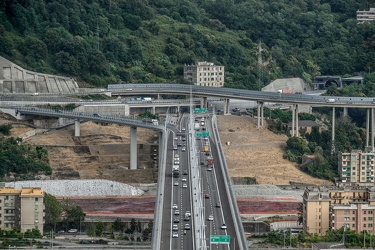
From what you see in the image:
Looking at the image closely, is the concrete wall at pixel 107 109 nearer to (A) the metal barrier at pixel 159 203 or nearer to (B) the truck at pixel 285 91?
(A) the metal barrier at pixel 159 203

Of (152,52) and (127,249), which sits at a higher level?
(152,52)

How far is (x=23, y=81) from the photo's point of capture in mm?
118125

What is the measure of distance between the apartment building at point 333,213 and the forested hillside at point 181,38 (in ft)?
113

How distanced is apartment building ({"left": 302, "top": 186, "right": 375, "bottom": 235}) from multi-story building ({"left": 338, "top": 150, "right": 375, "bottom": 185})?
14423mm

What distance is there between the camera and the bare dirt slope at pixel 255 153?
108 metres

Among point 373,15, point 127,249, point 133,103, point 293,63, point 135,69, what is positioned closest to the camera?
point 127,249

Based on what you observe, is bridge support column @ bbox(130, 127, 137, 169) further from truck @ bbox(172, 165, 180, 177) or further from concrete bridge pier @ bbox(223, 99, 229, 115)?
concrete bridge pier @ bbox(223, 99, 229, 115)

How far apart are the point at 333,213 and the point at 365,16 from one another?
2319 inches

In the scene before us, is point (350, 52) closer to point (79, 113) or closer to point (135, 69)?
point (135, 69)

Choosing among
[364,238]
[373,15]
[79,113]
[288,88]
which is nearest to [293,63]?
[288,88]

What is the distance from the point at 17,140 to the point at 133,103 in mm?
13472

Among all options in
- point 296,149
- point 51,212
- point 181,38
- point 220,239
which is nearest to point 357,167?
point 296,149

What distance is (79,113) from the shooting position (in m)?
110

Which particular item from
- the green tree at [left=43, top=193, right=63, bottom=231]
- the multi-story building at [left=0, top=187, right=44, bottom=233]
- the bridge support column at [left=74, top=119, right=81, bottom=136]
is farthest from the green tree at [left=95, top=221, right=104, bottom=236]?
the bridge support column at [left=74, top=119, right=81, bottom=136]
